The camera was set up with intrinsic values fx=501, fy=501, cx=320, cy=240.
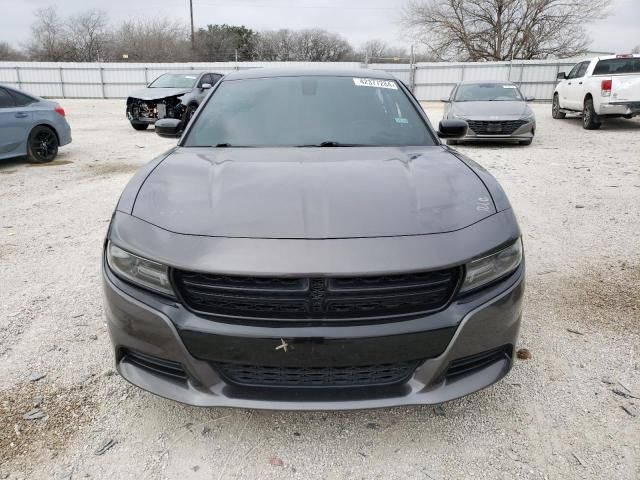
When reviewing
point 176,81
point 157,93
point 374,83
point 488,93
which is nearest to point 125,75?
point 176,81

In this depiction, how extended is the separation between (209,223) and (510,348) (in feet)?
4.27

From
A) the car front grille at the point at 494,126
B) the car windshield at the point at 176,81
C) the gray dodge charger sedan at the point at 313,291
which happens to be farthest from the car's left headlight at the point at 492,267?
the car windshield at the point at 176,81

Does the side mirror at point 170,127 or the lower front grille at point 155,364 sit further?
the side mirror at point 170,127

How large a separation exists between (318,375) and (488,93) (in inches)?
434

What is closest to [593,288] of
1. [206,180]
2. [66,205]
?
[206,180]

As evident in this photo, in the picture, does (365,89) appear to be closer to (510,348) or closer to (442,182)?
(442,182)

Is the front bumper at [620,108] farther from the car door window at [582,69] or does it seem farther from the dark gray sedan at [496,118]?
the dark gray sedan at [496,118]

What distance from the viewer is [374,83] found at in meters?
3.41

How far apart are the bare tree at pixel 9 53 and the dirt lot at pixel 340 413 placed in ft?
208

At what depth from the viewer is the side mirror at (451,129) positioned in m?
3.57

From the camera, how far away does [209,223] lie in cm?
191

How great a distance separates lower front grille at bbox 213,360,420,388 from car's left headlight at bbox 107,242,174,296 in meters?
0.36

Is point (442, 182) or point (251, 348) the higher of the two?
point (442, 182)

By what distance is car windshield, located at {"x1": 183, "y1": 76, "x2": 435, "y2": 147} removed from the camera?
9.70ft
